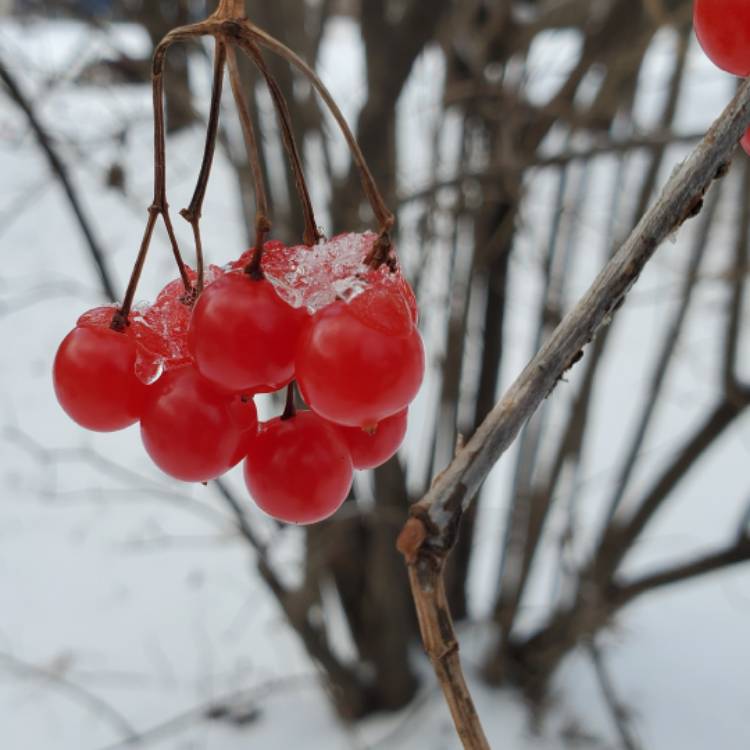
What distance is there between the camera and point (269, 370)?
45 cm

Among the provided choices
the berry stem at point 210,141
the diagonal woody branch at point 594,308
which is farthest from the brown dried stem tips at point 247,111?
the diagonal woody branch at point 594,308

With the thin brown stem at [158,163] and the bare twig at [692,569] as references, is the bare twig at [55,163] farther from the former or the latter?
the bare twig at [692,569]

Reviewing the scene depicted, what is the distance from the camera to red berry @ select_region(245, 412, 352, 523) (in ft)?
1.64

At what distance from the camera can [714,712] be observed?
205 centimetres

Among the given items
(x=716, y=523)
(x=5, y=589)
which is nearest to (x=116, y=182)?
(x=5, y=589)

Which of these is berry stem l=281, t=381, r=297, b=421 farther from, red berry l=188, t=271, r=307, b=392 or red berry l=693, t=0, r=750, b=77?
red berry l=693, t=0, r=750, b=77

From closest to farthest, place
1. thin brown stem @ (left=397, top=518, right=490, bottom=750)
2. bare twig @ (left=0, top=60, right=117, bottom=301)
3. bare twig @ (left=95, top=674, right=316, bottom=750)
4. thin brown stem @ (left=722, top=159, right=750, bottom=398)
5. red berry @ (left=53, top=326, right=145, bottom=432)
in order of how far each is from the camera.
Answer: thin brown stem @ (left=397, top=518, right=490, bottom=750) < red berry @ (left=53, top=326, right=145, bottom=432) < bare twig @ (left=0, top=60, right=117, bottom=301) < thin brown stem @ (left=722, top=159, right=750, bottom=398) < bare twig @ (left=95, top=674, right=316, bottom=750)

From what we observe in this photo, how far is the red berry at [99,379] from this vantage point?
1.63 ft

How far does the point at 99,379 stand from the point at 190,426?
0.07 metres

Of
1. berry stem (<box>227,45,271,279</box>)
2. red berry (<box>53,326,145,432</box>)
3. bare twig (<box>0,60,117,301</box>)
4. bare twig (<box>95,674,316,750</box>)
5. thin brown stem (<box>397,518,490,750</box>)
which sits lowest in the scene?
bare twig (<box>95,674,316,750</box>)

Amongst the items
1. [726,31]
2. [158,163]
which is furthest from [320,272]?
[726,31]

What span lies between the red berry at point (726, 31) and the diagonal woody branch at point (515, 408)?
2.7 inches

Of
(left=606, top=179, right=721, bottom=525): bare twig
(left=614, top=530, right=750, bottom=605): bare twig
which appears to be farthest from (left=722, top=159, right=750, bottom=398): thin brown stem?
(left=614, top=530, right=750, bottom=605): bare twig

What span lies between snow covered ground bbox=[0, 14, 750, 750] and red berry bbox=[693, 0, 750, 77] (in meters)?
1.17
